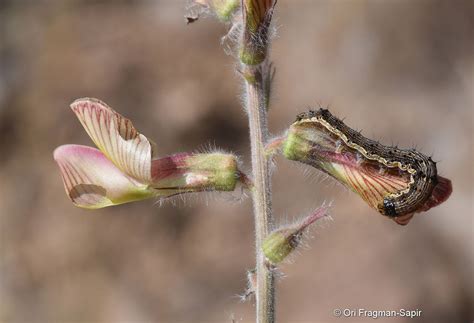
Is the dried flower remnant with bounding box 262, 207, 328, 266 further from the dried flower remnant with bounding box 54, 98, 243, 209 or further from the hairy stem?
the dried flower remnant with bounding box 54, 98, 243, 209

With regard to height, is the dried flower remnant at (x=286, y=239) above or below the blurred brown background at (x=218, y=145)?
below

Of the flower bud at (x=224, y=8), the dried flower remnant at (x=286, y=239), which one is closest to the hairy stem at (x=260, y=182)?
the dried flower remnant at (x=286, y=239)

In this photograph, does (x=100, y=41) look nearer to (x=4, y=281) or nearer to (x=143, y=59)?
(x=143, y=59)

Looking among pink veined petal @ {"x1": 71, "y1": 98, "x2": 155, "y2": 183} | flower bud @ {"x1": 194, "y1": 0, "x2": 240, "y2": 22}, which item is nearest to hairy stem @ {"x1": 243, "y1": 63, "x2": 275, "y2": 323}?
flower bud @ {"x1": 194, "y1": 0, "x2": 240, "y2": 22}

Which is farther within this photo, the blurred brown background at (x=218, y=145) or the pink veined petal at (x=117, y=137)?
the blurred brown background at (x=218, y=145)

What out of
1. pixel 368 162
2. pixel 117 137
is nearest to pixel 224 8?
pixel 117 137

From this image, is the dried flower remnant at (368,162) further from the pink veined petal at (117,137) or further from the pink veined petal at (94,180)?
the pink veined petal at (94,180)

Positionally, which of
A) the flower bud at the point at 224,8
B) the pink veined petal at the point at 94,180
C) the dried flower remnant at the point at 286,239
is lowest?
the dried flower remnant at the point at 286,239

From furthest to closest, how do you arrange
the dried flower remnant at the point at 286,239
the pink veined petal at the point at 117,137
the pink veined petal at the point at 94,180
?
the pink veined petal at the point at 94,180 < the pink veined petal at the point at 117,137 < the dried flower remnant at the point at 286,239

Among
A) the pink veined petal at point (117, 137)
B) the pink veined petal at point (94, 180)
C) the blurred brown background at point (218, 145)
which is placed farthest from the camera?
the blurred brown background at point (218, 145)
